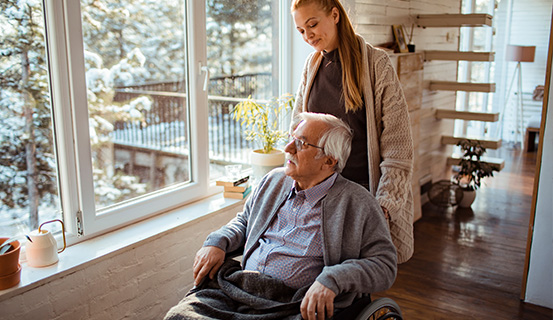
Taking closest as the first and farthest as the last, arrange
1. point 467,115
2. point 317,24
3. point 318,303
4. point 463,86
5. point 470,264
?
point 318,303 → point 317,24 → point 470,264 → point 463,86 → point 467,115

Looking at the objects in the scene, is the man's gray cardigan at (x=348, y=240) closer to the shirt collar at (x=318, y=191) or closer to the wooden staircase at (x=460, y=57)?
the shirt collar at (x=318, y=191)

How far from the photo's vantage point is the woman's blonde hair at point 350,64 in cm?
203

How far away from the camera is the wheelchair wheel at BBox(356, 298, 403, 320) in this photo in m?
1.67

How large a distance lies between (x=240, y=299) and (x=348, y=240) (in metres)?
0.42

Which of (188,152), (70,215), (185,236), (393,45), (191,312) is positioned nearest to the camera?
(191,312)

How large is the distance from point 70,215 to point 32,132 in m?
0.37

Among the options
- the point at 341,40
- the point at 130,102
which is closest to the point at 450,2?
the point at 341,40

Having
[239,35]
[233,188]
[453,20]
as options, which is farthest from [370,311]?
[453,20]

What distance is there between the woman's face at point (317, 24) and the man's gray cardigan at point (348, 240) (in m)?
0.58

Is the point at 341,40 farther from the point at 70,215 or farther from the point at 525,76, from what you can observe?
the point at 525,76

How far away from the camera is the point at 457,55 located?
Answer: 14.3 ft

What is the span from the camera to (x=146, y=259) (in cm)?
221

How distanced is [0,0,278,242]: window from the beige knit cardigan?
3.17 ft

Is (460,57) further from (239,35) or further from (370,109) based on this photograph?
(370,109)
